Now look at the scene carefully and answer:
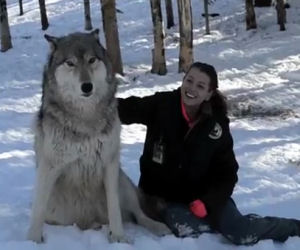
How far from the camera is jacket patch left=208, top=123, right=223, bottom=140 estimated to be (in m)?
4.59

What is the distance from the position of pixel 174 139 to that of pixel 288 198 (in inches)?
Result: 77.1

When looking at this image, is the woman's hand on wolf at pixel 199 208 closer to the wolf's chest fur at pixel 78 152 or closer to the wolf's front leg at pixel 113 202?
the wolf's front leg at pixel 113 202

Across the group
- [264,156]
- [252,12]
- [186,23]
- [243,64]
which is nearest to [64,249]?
[264,156]

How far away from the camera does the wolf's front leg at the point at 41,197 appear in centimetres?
435

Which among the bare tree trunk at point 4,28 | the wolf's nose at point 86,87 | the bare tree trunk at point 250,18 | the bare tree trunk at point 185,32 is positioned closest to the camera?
the wolf's nose at point 86,87

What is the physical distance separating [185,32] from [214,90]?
928 centimetres

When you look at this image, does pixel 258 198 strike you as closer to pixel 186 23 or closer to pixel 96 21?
pixel 186 23

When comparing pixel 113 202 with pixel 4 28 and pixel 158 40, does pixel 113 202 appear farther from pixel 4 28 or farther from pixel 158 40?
pixel 4 28

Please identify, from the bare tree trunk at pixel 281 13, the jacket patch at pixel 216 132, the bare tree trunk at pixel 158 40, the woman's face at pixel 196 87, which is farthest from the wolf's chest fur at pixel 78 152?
the bare tree trunk at pixel 281 13

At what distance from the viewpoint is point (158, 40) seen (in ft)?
46.1

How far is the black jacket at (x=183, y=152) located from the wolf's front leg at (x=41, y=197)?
2.67 ft

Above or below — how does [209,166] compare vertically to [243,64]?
above

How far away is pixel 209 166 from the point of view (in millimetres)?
4715

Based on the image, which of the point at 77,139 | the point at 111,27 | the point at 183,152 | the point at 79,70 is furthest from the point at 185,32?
the point at 79,70
